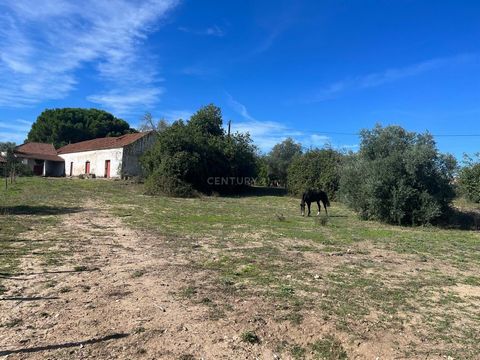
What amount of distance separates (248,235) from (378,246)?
3.39 m

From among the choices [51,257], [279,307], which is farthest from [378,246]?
[51,257]

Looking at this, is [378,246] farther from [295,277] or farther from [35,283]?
[35,283]

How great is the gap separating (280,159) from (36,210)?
35.9 m

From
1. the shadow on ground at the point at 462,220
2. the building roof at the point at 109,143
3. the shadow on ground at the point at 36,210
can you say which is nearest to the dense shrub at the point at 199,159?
the building roof at the point at 109,143

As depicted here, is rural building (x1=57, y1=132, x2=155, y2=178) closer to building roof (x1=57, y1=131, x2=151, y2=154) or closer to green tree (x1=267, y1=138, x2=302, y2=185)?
building roof (x1=57, y1=131, x2=151, y2=154)

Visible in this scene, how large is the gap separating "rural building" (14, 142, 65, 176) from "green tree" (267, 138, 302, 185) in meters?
27.7

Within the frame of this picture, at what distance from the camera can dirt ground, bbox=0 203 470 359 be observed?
4.07 m

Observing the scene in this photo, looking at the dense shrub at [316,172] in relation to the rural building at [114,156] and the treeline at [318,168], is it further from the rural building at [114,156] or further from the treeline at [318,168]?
the rural building at [114,156]

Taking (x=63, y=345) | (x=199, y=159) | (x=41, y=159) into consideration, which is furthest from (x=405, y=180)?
(x=41, y=159)

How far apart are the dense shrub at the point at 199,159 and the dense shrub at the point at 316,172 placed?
16.1 feet

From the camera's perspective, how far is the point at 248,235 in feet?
36.7

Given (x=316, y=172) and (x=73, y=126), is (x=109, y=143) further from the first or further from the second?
(x=316, y=172)

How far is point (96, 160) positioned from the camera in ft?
150

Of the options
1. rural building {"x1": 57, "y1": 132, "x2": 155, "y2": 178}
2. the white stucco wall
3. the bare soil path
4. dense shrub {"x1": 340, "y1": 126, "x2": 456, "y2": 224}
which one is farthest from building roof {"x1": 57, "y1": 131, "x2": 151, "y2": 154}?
the bare soil path
